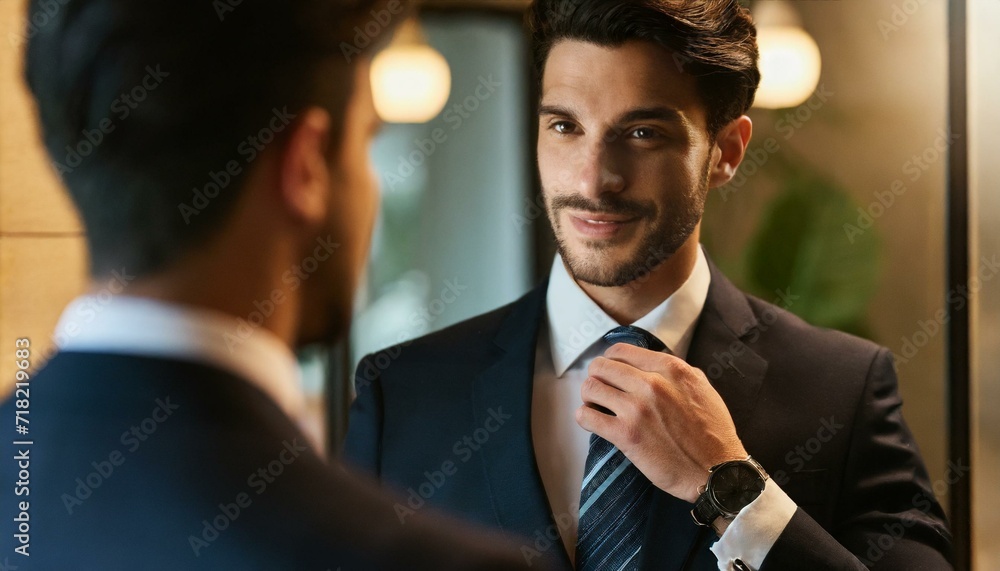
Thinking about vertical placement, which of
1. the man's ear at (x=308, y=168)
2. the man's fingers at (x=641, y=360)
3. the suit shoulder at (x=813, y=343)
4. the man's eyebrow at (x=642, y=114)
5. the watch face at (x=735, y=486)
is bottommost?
the watch face at (x=735, y=486)

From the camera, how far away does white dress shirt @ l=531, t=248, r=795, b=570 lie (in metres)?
0.96

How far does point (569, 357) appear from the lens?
3.33ft

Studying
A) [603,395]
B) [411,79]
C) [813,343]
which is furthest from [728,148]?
[411,79]

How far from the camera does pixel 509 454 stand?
0.95 metres

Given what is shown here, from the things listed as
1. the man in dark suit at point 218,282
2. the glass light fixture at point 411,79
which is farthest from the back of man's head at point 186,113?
the glass light fixture at point 411,79

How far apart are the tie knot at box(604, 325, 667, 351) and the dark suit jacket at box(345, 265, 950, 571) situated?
0.16 ft

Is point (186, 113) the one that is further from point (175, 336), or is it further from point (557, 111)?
point (557, 111)

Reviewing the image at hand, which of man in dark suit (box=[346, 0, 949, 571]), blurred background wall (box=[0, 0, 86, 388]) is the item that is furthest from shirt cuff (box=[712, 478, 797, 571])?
blurred background wall (box=[0, 0, 86, 388])

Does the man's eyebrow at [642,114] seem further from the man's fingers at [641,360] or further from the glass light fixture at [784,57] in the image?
the glass light fixture at [784,57]

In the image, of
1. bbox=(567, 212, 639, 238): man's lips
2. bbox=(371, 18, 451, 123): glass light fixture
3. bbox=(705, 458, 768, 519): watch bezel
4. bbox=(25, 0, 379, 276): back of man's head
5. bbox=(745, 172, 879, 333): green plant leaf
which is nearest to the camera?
bbox=(25, 0, 379, 276): back of man's head

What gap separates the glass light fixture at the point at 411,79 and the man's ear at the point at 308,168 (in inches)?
34.4

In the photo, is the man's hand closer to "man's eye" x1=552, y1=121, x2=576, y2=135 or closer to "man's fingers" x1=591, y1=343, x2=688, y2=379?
"man's fingers" x1=591, y1=343, x2=688, y2=379

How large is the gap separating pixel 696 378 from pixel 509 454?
0.21m

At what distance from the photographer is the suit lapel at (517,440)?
908mm
